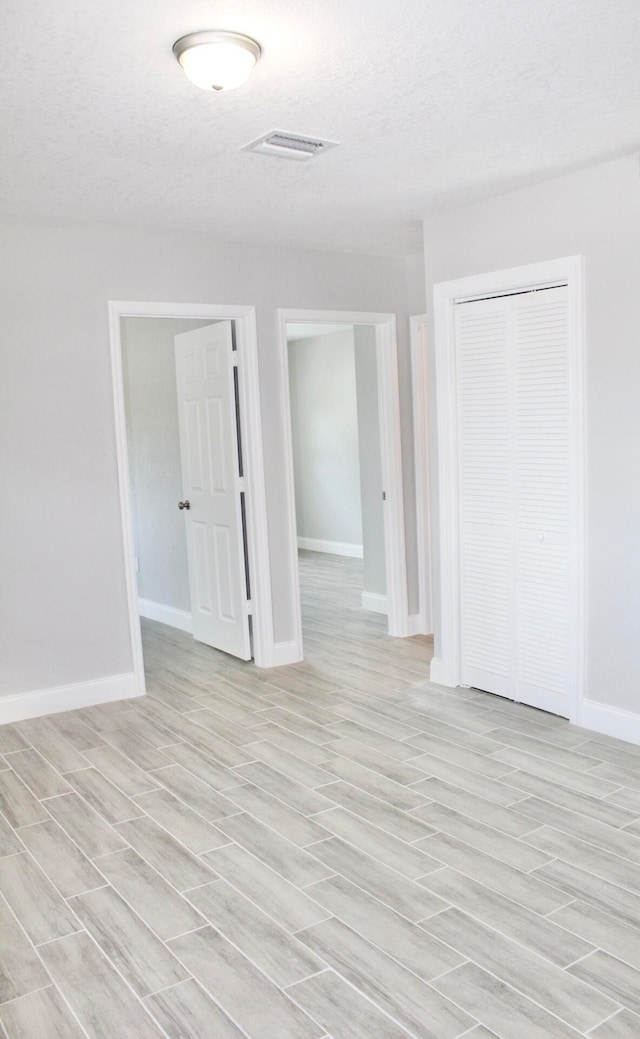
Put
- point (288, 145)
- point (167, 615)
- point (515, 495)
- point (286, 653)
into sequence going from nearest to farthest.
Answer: point (288, 145)
point (515, 495)
point (286, 653)
point (167, 615)

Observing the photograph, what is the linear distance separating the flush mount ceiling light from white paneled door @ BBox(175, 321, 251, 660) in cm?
255

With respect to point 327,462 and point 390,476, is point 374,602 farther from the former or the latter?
point 327,462

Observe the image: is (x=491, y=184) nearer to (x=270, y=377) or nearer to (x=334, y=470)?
(x=270, y=377)

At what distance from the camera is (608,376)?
12.2 feet

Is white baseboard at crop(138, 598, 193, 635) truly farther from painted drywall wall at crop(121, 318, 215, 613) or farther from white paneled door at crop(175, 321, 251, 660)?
white paneled door at crop(175, 321, 251, 660)

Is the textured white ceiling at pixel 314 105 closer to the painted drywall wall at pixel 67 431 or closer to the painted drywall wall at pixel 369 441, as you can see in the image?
the painted drywall wall at pixel 67 431

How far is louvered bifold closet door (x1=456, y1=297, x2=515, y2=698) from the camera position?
A: 422 centimetres

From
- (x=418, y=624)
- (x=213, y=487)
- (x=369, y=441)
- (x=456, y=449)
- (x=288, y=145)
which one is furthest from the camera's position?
(x=369, y=441)

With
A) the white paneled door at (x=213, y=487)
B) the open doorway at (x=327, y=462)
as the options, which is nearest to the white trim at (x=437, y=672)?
the white paneled door at (x=213, y=487)

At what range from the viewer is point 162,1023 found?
6.98ft

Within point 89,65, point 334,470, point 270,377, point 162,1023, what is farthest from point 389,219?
point 334,470

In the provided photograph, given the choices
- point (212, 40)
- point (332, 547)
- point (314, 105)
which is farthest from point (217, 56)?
point (332, 547)

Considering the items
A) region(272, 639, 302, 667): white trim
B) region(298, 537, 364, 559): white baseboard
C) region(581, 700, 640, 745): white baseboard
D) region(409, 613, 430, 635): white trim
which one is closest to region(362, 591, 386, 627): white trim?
region(409, 613, 430, 635): white trim

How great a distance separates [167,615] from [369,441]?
199 cm
